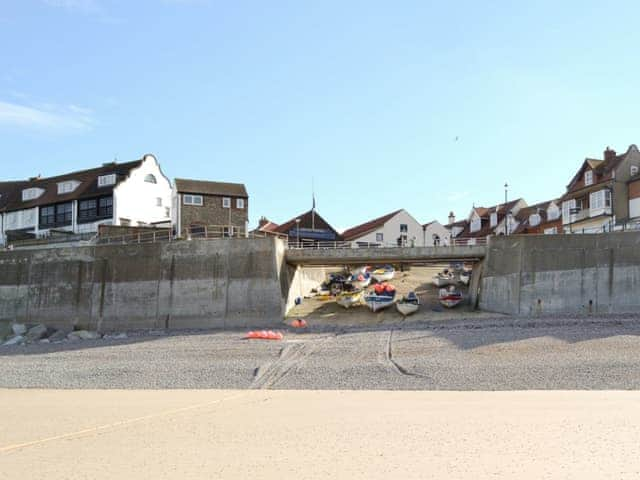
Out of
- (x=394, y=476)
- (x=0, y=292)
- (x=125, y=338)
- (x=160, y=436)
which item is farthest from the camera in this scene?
(x=0, y=292)

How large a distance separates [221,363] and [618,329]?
16.4 metres

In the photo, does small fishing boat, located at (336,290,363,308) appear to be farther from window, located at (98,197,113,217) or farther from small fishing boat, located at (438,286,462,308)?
window, located at (98,197,113,217)

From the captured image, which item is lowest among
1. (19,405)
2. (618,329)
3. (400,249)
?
(19,405)

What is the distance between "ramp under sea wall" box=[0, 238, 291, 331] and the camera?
35.8 m

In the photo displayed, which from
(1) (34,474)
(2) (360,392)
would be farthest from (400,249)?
(1) (34,474)

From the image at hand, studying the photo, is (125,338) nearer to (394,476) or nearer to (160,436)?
(160,436)

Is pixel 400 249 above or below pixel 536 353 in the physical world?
above

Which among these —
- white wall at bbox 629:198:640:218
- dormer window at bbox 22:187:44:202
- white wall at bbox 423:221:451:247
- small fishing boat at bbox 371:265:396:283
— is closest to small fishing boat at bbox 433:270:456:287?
small fishing boat at bbox 371:265:396:283

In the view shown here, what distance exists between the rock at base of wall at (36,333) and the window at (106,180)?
16.7m

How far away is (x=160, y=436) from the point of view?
13742 millimetres

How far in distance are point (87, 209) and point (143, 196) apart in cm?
444

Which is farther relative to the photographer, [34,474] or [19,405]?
[19,405]

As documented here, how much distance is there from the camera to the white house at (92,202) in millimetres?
50812

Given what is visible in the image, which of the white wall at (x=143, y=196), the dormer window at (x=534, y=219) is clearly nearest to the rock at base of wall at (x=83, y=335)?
the white wall at (x=143, y=196)
